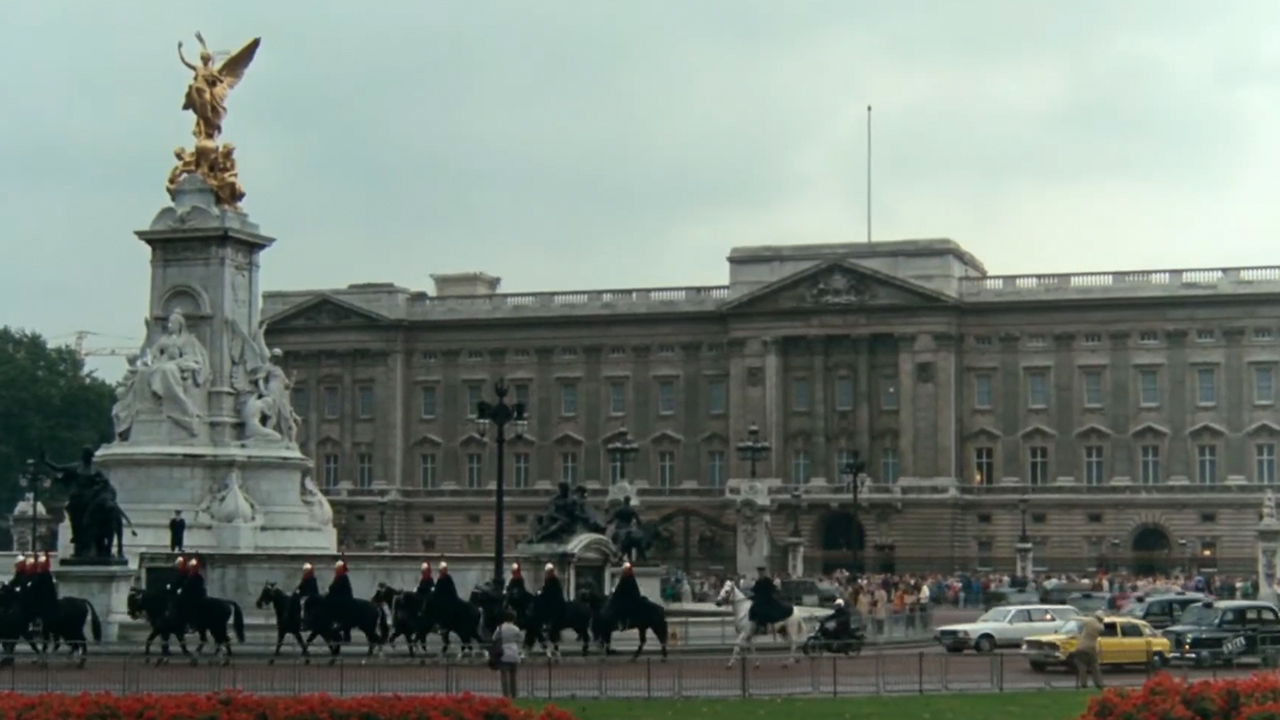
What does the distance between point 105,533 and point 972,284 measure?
72403mm

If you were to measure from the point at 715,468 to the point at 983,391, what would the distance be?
13555 millimetres

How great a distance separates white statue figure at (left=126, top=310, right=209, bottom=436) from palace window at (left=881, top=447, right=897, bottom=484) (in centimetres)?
6255

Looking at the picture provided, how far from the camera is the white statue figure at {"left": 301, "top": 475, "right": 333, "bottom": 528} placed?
50.5 metres

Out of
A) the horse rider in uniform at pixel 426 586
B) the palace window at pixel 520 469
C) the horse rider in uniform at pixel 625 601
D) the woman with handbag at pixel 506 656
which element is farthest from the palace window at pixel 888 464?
the woman with handbag at pixel 506 656

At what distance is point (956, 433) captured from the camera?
107 meters

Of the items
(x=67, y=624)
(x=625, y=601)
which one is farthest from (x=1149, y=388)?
(x=67, y=624)

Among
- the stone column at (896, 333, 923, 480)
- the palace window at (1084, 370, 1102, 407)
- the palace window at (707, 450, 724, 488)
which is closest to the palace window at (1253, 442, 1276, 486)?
the palace window at (1084, 370, 1102, 407)

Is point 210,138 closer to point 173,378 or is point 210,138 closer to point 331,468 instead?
point 173,378

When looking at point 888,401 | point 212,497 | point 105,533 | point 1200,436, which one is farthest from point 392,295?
point 105,533

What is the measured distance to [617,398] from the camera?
113 metres

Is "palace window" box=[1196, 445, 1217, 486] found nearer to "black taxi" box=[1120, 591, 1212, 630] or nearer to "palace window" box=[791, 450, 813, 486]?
"palace window" box=[791, 450, 813, 486]

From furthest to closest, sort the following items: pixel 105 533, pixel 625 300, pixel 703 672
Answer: pixel 625 300 → pixel 105 533 → pixel 703 672

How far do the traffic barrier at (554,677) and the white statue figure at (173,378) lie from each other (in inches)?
459

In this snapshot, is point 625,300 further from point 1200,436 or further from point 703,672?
point 703,672
